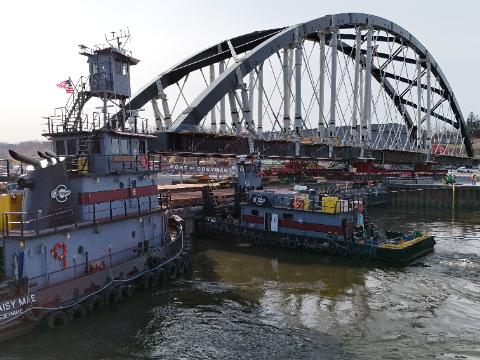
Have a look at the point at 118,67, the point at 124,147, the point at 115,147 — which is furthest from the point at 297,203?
the point at 118,67

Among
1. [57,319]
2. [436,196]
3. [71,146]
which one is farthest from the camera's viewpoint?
[436,196]

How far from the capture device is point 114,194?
21531 mm

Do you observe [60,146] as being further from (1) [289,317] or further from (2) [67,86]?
(1) [289,317]

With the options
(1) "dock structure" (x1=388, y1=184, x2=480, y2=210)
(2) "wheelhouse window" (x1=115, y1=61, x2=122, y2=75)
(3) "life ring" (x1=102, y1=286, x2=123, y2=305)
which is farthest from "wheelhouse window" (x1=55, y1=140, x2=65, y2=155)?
(1) "dock structure" (x1=388, y1=184, x2=480, y2=210)

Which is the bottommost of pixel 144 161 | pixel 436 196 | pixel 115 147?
pixel 436 196

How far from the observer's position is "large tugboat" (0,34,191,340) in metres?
16.8

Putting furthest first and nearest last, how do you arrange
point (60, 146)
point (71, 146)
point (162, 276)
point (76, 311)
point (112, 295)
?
point (162, 276) → point (60, 146) → point (71, 146) → point (112, 295) → point (76, 311)

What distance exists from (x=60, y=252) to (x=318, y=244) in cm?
1613

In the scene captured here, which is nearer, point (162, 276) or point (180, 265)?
point (162, 276)

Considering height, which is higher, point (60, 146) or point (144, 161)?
point (60, 146)

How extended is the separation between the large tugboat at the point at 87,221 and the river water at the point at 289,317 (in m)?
1.09

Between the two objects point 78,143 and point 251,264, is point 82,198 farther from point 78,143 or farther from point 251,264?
point 251,264

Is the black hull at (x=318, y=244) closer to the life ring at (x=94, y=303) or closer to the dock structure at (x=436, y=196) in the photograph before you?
the life ring at (x=94, y=303)

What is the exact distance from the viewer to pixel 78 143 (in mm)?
21047
